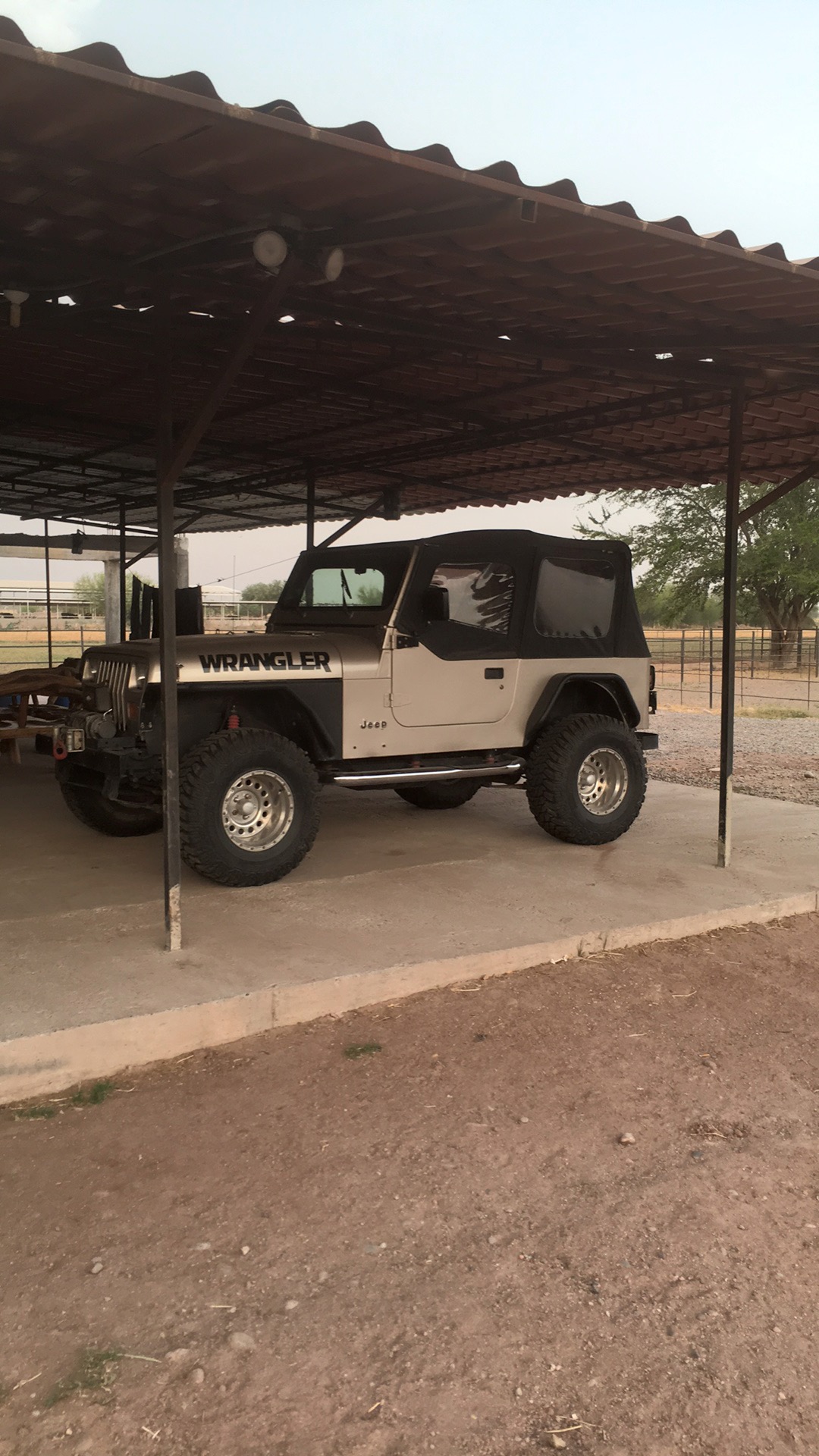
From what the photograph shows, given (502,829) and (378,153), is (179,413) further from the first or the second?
(378,153)

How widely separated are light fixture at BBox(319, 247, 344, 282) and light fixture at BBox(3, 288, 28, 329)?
1.49 metres

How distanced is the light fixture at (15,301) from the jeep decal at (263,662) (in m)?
1.86

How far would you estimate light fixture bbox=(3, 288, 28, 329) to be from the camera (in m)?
4.69

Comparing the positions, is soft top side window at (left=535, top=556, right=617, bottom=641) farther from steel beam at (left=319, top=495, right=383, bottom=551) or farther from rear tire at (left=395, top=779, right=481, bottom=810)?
steel beam at (left=319, top=495, right=383, bottom=551)

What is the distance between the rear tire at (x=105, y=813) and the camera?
275 inches

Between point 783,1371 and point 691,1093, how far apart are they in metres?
1.44

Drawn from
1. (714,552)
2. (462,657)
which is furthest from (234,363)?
(714,552)

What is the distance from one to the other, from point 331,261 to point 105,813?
4172mm

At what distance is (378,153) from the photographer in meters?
3.40

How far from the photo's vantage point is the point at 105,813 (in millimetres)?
7016

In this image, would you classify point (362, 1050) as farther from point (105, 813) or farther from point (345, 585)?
point (345, 585)

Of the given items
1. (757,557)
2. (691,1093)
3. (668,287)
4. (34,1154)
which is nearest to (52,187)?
(668,287)

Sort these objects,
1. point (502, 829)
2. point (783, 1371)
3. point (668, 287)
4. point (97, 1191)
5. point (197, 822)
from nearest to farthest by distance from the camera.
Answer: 1. point (783, 1371)
2. point (97, 1191)
3. point (668, 287)
4. point (197, 822)
5. point (502, 829)

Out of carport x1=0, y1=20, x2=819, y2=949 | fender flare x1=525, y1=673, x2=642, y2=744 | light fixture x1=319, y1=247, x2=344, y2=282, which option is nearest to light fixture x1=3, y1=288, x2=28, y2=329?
carport x1=0, y1=20, x2=819, y2=949
